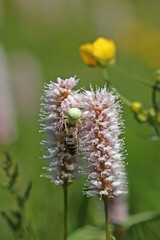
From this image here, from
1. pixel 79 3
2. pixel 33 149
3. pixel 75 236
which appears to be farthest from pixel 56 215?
pixel 79 3

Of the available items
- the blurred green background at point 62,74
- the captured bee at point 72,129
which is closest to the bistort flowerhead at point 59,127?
the captured bee at point 72,129

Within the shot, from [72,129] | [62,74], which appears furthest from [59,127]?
[62,74]

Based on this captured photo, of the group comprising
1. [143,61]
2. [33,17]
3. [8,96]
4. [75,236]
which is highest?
[33,17]

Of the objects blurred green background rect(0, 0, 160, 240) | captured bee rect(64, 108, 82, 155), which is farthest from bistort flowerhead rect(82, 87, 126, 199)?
blurred green background rect(0, 0, 160, 240)

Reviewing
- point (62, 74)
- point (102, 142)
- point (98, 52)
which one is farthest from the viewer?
point (62, 74)

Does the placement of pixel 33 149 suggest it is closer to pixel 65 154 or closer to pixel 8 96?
pixel 8 96

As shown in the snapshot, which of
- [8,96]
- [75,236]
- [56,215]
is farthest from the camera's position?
[8,96]

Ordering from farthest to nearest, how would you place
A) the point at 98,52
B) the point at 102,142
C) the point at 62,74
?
the point at 62,74 → the point at 98,52 → the point at 102,142

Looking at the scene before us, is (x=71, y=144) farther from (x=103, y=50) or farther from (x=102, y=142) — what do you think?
(x=103, y=50)
